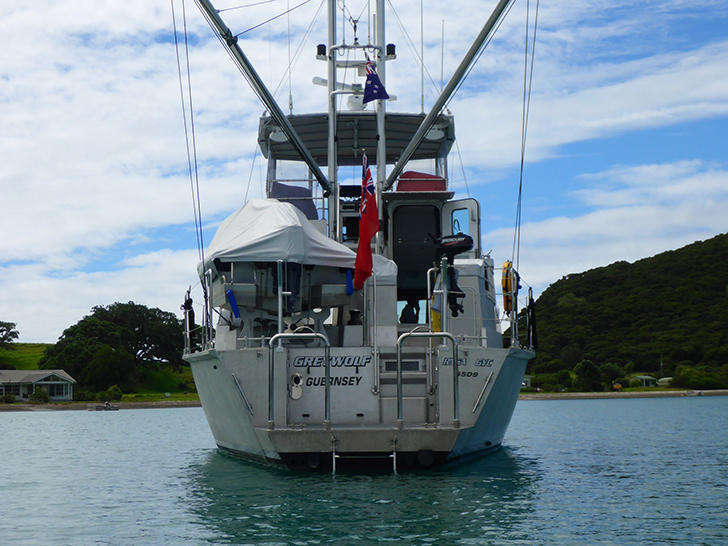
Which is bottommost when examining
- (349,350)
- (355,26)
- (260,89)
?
(349,350)

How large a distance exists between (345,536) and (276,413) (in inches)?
167

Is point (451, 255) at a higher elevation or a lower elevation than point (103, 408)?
higher

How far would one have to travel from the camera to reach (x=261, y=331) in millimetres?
15320

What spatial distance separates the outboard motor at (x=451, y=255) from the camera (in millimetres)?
14850

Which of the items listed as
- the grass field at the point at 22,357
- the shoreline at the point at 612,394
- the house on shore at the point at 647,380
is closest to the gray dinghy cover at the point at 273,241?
the shoreline at the point at 612,394

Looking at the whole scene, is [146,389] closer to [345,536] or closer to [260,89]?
[260,89]

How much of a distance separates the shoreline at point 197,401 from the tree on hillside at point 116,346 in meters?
6.76

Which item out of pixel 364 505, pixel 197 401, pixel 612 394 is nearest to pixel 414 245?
pixel 364 505

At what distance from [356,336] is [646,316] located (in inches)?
3546

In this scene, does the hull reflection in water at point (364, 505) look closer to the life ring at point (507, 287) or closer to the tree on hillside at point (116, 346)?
the life ring at point (507, 287)

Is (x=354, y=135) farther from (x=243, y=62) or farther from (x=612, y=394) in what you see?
(x=612, y=394)

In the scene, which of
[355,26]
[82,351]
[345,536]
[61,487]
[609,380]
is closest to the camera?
[345,536]

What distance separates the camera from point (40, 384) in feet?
246

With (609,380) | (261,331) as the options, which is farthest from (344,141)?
(609,380)
